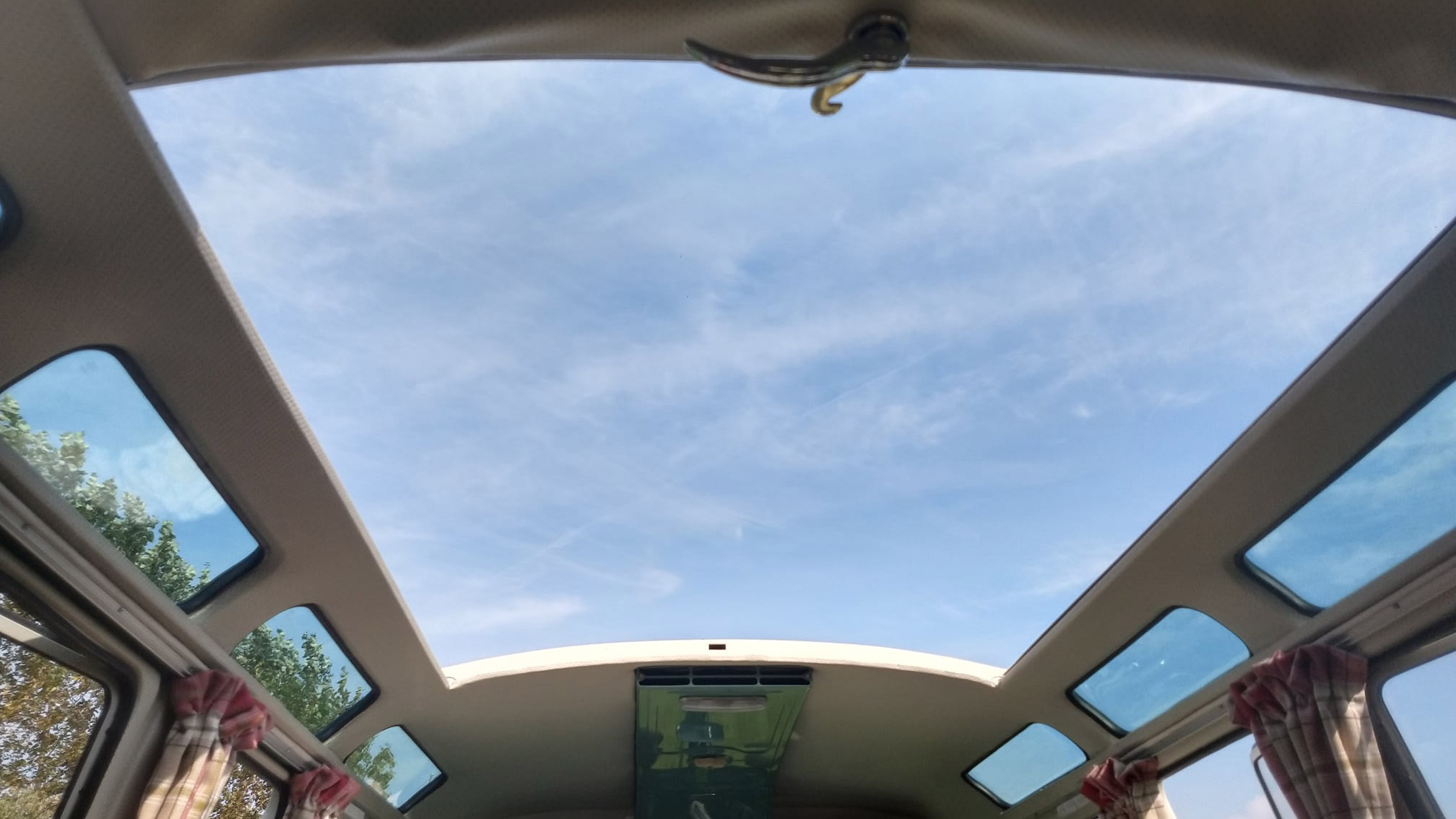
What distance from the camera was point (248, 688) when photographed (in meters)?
4.52

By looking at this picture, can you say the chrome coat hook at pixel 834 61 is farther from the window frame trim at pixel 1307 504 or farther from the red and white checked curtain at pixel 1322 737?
the red and white checked curtain at pixel 1322 737

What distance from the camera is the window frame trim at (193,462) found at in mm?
2900

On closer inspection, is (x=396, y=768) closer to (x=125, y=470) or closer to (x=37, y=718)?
(x=37, y=718)

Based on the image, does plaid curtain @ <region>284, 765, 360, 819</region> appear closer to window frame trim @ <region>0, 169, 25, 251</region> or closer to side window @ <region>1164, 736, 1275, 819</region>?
window frame trim @ <region>0, 169, 25, 251</region>

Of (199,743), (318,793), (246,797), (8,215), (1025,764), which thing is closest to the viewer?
(8,215)

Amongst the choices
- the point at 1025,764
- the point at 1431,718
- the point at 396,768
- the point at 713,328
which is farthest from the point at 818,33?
A: the point at 396,768

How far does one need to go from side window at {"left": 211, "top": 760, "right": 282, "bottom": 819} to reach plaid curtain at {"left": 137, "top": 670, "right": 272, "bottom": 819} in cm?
36

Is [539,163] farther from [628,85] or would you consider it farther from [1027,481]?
[1027,481]

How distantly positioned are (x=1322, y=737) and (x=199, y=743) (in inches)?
212

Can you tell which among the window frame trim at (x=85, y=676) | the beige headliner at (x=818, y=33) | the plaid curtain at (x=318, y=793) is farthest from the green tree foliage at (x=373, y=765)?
the beige headliner at (x=818, y=33)

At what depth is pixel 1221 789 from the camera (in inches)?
202

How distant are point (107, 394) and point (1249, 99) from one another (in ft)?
13.2

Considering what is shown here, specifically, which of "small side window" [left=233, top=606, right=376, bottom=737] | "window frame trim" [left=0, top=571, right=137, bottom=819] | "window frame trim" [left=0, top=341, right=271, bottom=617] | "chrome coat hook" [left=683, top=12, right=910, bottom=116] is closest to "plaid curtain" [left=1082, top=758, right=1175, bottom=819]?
"small side window" [left=233, top=606, right=376, bottom=737]

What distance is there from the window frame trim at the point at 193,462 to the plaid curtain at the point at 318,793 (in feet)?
6.89
